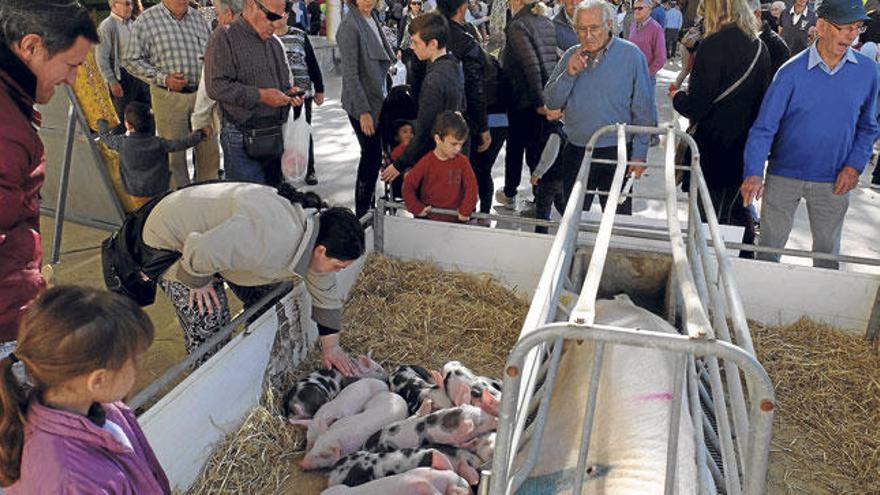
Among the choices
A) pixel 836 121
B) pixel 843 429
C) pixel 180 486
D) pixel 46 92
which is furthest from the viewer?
pixel 836 121

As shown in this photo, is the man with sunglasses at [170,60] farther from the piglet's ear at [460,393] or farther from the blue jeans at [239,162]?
the piglet's ear at [460,393]

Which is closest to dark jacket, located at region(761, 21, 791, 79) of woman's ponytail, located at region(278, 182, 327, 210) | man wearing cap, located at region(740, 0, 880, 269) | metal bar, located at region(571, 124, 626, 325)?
A: man wearing cap, located at region(740, 0, 880, 269)

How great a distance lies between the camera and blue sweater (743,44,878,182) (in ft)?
14.1

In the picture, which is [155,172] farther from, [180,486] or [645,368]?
[645,368]

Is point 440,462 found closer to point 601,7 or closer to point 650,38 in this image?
point 601,7

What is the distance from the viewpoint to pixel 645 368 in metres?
3.10

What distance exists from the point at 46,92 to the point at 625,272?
3379 mm

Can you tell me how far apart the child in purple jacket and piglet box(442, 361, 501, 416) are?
1.98m

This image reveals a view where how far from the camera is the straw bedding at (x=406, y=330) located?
3.39 meters

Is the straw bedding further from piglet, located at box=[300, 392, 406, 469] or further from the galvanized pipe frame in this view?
the galvanized pipe frame

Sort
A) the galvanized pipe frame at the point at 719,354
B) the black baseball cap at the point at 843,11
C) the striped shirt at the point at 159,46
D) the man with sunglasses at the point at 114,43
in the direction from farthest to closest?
the man with sunglasses at the point at 114,43
the striped shirt at the point at 159,46
the black baseball cap at the point at 843,11
the galvanized pipe frame at the point at 719,354

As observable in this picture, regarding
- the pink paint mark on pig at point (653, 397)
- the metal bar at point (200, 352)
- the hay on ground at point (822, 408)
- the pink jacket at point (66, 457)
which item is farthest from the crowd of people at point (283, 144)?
the pink paint mark on pig at point (653, 397)

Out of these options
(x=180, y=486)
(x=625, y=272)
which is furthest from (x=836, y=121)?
(x=180, y=486)

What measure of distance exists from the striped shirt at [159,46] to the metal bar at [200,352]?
2.90m
